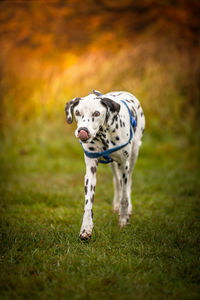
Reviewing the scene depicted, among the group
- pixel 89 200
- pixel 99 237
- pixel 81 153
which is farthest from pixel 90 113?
pixel 81 153

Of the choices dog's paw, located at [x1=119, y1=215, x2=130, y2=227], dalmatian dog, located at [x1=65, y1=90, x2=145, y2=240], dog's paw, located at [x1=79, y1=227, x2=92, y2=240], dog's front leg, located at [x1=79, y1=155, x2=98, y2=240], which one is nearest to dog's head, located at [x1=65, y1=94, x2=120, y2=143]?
dalmatian dog, located at [x1=65, y1=90, x2=145, y2=240]

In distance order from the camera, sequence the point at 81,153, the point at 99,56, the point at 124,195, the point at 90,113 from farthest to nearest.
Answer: the point at 99,56 → the point at 81,153 → the point at 124,195 → the point at 90,113

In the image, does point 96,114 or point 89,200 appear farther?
point 89,200

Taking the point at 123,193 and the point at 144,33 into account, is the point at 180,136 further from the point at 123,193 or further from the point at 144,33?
the point at 123,193

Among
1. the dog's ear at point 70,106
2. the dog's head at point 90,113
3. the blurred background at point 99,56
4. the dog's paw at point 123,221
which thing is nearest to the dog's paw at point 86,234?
the dog's paw at point 123,221

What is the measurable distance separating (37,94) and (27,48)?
191cm

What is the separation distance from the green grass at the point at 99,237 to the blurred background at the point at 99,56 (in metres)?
2.88

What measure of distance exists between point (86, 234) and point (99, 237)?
245 mm

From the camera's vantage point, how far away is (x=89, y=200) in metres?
4.01

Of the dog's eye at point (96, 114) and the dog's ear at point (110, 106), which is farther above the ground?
the dog's ear at point (110, 106)

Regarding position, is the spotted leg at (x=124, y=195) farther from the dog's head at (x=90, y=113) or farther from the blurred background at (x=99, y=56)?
the blurred background at (x=99, y=56)

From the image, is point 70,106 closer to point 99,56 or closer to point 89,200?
point 89,200

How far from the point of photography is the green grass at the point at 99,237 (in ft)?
9.70

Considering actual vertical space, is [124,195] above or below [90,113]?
below
